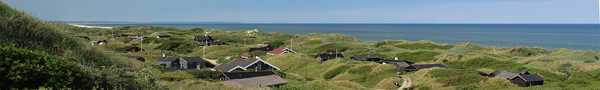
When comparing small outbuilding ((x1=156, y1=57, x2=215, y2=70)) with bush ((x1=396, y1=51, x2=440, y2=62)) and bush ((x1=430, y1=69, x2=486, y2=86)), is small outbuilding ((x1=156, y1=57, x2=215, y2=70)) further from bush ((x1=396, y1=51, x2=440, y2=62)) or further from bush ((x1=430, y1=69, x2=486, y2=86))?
bush ((x1=396, y1=51, x2=440, y2=62))

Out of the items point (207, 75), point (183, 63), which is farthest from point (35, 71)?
point (183, 63)

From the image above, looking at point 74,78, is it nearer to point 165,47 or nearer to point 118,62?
point 118,62

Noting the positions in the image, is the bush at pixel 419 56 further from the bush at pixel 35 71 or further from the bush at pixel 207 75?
the bush at pixel 35 71

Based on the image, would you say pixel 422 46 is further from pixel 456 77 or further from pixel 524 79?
pixel 524 79

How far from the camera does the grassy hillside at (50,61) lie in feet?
33.3

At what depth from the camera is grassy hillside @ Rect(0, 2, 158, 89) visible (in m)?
10.1

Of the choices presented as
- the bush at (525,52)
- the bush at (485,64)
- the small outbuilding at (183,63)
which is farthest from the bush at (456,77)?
the bush at (525,52)

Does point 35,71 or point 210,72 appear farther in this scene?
point 210,72

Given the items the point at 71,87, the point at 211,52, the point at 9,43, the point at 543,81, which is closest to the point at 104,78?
the point at 71,87

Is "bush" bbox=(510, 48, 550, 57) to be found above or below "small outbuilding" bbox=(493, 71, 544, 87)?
→ below

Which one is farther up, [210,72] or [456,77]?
[210,72]

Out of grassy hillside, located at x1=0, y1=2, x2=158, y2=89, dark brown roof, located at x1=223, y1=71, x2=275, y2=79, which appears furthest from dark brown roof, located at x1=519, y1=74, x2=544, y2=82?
grassy hillside, located at x1=0, y1=2, x2=158, y2=89

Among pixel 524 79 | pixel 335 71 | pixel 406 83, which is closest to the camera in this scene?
pixel 524 79

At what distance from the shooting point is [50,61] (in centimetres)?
1062
